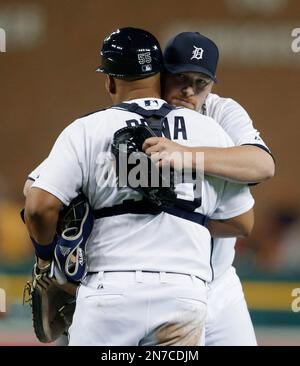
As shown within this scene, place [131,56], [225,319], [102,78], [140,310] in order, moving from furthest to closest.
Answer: [102,78], [225,319], [131,56], [140,310]

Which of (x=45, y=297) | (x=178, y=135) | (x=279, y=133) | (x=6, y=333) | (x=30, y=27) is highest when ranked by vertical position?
(x=178, y=135)

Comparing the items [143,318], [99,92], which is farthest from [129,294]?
[99,92]

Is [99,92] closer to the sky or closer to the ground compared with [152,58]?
closer to the ground

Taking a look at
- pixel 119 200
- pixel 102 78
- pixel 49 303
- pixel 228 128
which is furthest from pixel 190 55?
pixel 102 78

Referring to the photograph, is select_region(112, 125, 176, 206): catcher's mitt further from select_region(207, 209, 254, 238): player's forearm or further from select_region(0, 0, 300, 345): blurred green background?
select_region(0, 0, 300, 345): blurred green background

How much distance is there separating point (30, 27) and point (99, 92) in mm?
836

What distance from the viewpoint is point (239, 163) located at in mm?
2016

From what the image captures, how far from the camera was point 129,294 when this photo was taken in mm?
1918

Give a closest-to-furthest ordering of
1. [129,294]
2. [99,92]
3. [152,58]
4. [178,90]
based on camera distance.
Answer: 1. [129,294]
2. [152,58]
3. [178,90]
4. [99,92]

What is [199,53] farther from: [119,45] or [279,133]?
[279,133]

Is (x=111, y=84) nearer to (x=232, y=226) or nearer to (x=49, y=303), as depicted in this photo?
(x=232, y=226)

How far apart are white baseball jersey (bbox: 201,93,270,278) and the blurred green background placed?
4.24 m

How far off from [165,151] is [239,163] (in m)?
0.20

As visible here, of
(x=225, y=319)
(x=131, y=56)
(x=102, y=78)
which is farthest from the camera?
(x=102, y=78)
